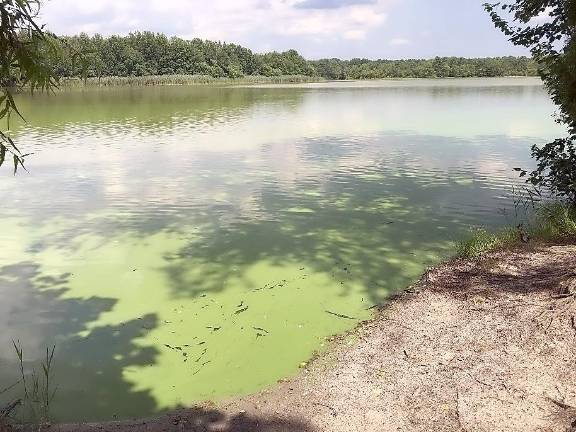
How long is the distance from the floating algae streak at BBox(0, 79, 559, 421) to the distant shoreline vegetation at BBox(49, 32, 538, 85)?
236 ft

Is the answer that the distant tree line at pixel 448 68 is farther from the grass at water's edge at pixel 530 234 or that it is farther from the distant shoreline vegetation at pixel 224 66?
the grass at water's edge at pixel 530 234

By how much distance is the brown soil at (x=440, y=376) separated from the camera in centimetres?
443

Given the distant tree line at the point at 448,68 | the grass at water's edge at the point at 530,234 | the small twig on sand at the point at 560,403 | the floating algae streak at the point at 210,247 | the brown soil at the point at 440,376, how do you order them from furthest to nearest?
the distant tree line at the point at 448,68 < the grass at water's edge at the point at 530,234 < the floating algae streak at the point at 210,247 < the brown soil at the point at 440,376 < the small twig on sand at the point at 560,403

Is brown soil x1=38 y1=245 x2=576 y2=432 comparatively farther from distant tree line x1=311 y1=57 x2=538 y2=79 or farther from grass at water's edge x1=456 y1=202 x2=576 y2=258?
distant tree line x1=311 y1=57 x2=538 y2=79

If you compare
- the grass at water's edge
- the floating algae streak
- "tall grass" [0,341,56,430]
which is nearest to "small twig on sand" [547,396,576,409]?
the floating algae streak

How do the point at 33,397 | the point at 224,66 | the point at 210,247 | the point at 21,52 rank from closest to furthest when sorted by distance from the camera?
the point at 21,52
the point at 33,397
the point at 210,247
the point at 224,66

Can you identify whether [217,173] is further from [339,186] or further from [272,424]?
[272,424]

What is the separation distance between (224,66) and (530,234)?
121 meters

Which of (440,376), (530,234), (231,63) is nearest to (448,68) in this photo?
(231,63)

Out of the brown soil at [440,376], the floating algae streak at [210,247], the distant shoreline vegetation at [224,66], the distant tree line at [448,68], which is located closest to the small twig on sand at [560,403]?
the brown soil at [440,376]

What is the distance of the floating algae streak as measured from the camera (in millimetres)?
5871

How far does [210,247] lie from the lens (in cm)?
949

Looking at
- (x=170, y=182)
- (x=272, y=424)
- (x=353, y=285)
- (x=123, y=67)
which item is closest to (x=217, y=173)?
(x=170, y=182)

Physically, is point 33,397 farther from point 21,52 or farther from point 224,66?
point 224,66
